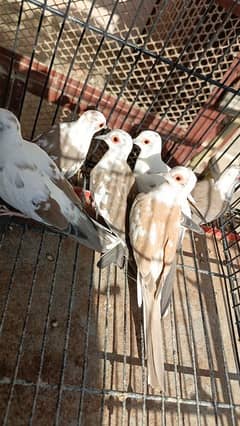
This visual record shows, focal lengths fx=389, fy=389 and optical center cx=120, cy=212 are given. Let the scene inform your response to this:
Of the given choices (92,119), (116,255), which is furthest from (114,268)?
(92,119)

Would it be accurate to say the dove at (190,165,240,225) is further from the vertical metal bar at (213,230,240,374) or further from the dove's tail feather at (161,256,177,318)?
the dove's tail feather at (161,256,177,318)

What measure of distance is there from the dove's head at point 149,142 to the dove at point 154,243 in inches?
7.9

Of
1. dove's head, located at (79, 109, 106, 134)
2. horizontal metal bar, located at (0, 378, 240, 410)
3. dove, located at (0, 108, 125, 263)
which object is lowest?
horizontal metal bar, located at (0, 378, 240, 410)

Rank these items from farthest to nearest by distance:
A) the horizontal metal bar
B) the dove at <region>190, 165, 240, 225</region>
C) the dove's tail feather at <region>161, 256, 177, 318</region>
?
the dove at <region>190, 165, 240, 225</region>, the dove's tail feather at <region>161, 256, 177, 318</region>, the horizontal metal bar

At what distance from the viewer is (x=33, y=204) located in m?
1.13

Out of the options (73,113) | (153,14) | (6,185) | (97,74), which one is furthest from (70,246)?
(153,14)

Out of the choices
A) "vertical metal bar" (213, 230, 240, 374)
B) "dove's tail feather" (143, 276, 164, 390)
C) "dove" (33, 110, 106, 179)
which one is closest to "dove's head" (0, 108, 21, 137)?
"dove" (33, 110, 106, 179)

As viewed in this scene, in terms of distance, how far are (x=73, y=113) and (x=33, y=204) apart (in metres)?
0.47

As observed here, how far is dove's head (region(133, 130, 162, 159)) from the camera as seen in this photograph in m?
1.42

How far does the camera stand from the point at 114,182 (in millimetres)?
1322

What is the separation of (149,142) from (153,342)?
71 cm

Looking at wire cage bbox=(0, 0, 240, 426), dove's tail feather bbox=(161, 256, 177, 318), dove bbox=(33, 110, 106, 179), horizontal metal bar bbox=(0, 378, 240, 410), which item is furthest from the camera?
dove bbox=(33, 110, 106, 179)

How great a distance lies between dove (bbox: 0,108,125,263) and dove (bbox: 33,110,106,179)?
115mm

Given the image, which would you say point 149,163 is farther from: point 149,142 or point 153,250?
point 153,250
